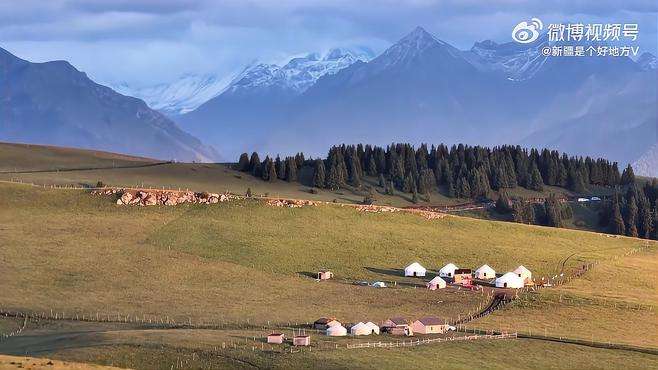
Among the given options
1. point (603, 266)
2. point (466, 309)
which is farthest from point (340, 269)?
point (603, 266)

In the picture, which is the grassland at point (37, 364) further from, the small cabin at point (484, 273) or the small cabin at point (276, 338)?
the small cabin at point (484, 273)

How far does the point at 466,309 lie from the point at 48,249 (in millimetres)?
51457

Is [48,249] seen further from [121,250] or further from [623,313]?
[623,313]

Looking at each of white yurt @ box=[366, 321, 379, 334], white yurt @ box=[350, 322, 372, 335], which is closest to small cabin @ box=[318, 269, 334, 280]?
white yurt @ box=[366, 321, 379, 334]

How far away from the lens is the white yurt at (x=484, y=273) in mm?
140000

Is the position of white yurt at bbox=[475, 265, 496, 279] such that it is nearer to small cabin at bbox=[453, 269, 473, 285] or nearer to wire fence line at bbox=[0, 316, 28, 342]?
small cabin at bbox=[453, 269, 473, 285]

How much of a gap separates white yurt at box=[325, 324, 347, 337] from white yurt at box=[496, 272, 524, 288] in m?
36.4

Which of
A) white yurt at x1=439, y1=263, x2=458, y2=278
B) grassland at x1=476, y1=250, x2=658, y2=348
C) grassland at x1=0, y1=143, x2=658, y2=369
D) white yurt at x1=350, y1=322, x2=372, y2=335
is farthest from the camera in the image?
white yurt at x1=439, y1=263, x2=458, y2=278

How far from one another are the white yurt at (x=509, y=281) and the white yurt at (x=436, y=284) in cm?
643

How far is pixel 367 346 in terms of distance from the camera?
9719cm

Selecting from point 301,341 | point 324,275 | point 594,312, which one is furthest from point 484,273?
point 301,341

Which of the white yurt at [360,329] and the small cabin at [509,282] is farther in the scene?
the small cabin at [509,282]

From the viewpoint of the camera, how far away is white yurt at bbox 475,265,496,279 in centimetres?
14000

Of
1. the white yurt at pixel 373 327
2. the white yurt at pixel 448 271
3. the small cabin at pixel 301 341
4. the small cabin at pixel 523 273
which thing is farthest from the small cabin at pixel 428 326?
the small cabin at pixel 523 273
